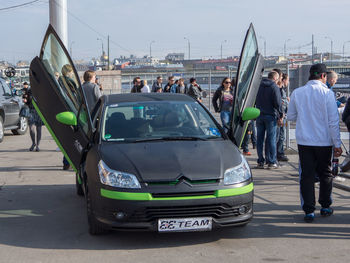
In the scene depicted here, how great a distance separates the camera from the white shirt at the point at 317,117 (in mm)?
6176

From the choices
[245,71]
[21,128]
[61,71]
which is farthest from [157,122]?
[21,128]

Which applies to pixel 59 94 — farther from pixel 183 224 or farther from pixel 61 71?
pixel 183 224

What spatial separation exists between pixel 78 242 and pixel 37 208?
1.92 metres

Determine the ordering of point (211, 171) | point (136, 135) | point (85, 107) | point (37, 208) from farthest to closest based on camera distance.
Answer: point (37, 208) → point (85, 107) → point (136, 135) → point (211, 171)

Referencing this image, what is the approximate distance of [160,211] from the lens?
519 cm

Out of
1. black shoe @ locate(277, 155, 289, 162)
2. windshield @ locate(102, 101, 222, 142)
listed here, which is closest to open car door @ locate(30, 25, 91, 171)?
windshield @ locate(102, 101, 222, 142)

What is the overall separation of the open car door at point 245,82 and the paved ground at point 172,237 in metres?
1.06

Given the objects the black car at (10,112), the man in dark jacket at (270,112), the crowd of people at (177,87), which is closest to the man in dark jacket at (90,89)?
the man in dark jacket at (270,112)

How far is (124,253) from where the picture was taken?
17.0 ft

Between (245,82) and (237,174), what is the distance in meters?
2.02

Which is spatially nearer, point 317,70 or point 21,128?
point 317,70

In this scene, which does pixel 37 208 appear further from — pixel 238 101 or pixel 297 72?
pixel 297 72

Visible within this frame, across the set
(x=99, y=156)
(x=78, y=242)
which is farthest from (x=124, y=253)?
(x=99, y=156)

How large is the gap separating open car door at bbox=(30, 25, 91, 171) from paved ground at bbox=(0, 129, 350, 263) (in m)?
0.88
